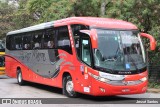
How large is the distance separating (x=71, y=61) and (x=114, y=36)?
7.11 ft

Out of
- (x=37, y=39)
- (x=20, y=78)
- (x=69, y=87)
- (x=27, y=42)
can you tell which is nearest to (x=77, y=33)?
(x=69, y=87)

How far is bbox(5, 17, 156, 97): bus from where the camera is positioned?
1335 centimetres

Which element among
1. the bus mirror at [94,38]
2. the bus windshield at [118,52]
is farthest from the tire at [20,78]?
the bus mirror at [94,38]

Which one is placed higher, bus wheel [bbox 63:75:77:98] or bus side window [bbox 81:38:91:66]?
bus side window [bbox 81:38:91:66]

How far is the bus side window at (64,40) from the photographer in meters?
15.3

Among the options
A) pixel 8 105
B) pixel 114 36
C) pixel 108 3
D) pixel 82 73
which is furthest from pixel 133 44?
pixel 108 3

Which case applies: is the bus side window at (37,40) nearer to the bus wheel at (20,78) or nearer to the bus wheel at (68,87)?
the bus wheel at (20,78)

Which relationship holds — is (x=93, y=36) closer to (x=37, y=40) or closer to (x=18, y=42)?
(x=37, y=40)

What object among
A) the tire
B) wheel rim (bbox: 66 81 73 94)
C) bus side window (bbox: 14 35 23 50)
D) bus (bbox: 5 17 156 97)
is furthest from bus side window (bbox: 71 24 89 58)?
the tire

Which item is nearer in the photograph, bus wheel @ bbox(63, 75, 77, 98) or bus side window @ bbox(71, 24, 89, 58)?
bus side window @ bbox(71, 24, 89, 58)

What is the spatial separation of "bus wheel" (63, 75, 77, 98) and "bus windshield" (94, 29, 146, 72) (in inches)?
87.3

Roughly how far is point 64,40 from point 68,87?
6.49 feet

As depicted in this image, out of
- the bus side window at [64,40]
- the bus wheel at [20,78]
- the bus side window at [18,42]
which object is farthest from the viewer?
the bus side window at [18,42]

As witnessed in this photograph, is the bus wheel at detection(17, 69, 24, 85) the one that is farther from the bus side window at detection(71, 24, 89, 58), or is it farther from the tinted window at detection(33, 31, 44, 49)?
the bus side window at detection(71, 24, 89, 58)
